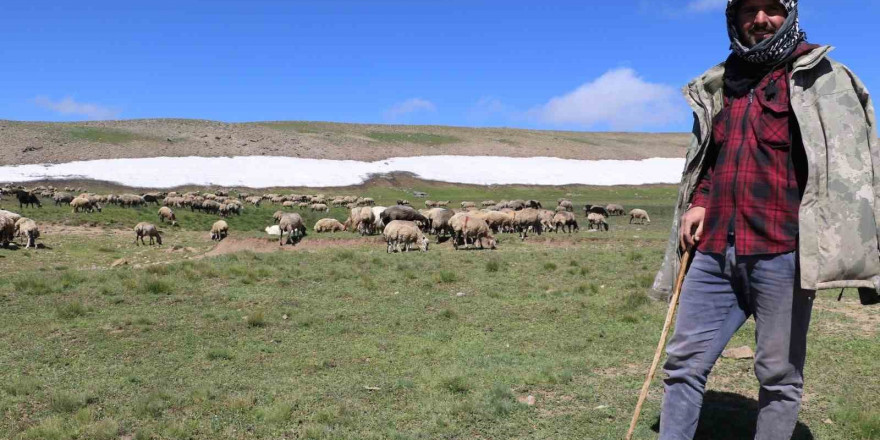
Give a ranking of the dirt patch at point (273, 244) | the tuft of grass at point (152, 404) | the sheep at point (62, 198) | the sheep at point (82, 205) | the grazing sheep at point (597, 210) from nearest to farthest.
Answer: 1. the tuft of grass at point (152, 404)
2. the dirt patch at point (273, 244)
3. the sheep at point (82, 205)
4. the sheep at point (62, 198)
5. the grazing sheep at point (597, 210)

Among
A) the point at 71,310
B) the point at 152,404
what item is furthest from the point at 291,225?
the point at 152,404

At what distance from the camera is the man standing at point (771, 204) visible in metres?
3.36

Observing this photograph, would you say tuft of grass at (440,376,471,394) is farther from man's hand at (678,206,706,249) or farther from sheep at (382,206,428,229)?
sheep at (382,206,428,229)

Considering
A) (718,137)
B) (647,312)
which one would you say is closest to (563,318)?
(647,312)

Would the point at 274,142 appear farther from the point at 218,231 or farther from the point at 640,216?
the point at 640,216

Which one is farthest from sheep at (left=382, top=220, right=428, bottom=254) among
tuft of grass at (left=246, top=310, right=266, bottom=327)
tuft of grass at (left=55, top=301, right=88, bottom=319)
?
tuft of grass at (left=55, top=301, right=88, bottom=319)

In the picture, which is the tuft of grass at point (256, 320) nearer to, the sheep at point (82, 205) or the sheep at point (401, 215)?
the sheep at point (401, 215)

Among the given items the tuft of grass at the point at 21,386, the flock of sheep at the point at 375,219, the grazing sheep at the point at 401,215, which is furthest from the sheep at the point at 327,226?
the tuft of grass at the point at 21,386

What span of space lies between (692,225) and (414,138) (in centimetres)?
9703

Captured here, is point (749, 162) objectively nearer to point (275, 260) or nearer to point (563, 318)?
point (563, 318)

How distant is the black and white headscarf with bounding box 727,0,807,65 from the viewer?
Result: 3498 millimetres

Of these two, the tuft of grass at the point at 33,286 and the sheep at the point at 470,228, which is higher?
the sheep at the point at 470,228

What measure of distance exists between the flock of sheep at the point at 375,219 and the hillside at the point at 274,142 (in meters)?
19.0

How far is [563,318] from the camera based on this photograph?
10.8m
